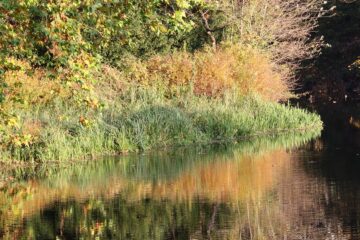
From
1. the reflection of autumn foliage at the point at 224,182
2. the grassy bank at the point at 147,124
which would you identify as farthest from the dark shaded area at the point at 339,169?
the grassy bank at the point at 147,124

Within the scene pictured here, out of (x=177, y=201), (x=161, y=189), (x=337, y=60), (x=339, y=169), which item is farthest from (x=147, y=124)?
(x=337, y=60)

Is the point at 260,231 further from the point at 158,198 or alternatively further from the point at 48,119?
the point at 48,119

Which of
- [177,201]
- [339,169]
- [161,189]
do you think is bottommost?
[177,201]

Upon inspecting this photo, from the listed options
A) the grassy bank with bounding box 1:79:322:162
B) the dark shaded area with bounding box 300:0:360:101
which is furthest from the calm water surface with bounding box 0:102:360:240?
the dark shaded area with bounding box 300:0:360:101

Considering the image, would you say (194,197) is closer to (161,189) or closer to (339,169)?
(161,189)

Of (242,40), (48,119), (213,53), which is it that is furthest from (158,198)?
(242,40)

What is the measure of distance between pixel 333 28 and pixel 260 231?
45.0 meters

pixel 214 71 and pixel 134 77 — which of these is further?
pixel 214 71

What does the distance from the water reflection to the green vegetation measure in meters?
1.32

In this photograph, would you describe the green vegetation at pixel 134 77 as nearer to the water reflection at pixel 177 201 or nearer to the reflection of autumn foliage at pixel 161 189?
the reflection of autumn foliage at pixel 161 189

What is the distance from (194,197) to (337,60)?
41.8m

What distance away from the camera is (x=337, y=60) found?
180 ft

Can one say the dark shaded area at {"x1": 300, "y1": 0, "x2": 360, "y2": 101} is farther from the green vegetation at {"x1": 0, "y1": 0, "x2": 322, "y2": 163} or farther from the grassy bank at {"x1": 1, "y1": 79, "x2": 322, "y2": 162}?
the grassy bank at {"x1": 1, "y1": 79, "x2": 322, "y2": 162}

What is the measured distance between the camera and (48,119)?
75.5 feet
